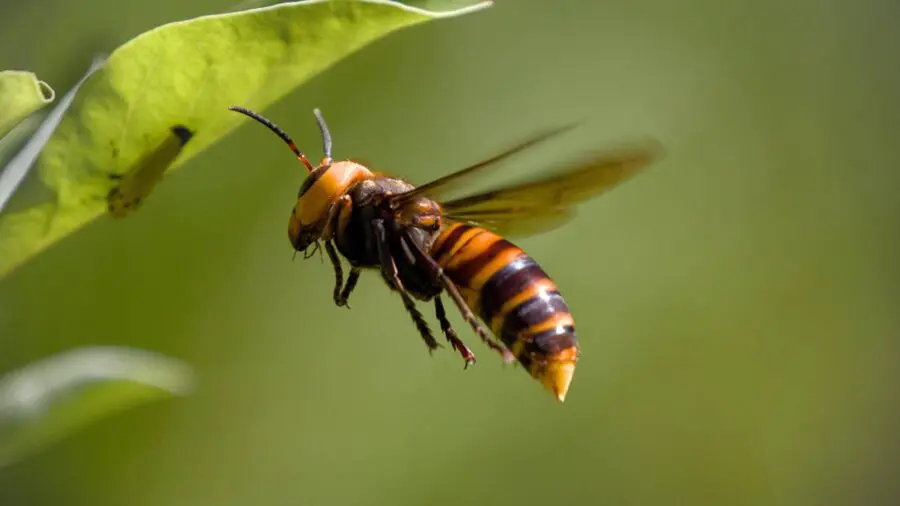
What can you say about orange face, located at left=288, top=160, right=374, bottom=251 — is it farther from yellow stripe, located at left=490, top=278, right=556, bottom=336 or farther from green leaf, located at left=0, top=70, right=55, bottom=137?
green leaf, located at left=0, top=70, right=55, bottom=137

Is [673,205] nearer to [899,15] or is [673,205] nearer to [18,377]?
[899,15]

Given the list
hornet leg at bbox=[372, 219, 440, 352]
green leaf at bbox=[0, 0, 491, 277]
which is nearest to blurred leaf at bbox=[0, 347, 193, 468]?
green leaf at bbox=[0, 0, 491, 277]

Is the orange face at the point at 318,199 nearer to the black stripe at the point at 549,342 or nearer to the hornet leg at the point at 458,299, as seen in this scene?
the hornet leg at the point at 458,299

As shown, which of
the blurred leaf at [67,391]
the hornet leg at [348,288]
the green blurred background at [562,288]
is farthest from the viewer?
the green blurred background at [562,288]

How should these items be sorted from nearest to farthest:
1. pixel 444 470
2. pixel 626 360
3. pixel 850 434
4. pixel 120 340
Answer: pixel 120 340, pixel 444 470, pixel 626 360, pixel 850 434

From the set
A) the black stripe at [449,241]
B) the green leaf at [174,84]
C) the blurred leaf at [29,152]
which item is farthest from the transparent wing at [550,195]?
the blurred leaf at [29,152]

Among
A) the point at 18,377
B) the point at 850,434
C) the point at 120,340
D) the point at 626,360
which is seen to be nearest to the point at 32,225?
the point at 18,377
